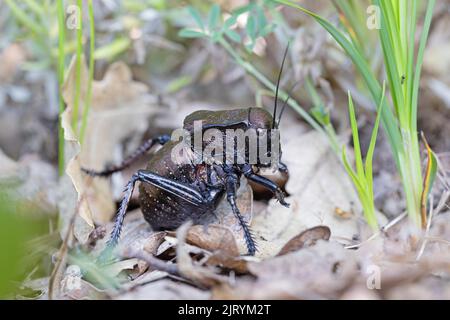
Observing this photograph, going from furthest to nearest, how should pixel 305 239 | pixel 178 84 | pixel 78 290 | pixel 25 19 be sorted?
1. pixel 178 84
2. pixel 25 19
3. pixel 305 239
4. pixel 78 290

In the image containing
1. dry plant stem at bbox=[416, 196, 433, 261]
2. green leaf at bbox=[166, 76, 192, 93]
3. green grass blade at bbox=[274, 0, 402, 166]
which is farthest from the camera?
green leaf at bbox=[166, 76, 192, 93]

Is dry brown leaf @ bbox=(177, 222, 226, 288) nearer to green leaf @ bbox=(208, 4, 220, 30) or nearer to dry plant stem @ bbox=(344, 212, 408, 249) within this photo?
dry plant stem @ bbox=(344, 212, 408, 249)

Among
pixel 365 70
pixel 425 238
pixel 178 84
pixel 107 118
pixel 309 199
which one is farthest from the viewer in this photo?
pixel 178 84

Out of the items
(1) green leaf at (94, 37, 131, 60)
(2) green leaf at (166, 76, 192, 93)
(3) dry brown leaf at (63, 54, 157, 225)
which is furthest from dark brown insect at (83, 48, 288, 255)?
(1) green leaf at (94, 37, 131, 60)

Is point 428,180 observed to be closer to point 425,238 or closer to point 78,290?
point 425,238

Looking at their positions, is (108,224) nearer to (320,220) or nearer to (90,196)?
(90,196)

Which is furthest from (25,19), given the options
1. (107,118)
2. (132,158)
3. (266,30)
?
(266,30)
